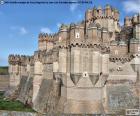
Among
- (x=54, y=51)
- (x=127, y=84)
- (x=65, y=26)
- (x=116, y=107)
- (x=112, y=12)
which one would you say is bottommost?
(x=116, y=107)

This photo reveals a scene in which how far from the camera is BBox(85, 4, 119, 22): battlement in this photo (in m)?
52.3

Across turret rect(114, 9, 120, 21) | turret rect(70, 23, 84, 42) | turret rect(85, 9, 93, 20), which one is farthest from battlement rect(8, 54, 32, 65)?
turret rect(70, 23, 84, 42)

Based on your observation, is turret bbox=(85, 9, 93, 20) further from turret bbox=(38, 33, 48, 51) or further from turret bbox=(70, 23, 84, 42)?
turret bbox=(70, 23, 84, 42)

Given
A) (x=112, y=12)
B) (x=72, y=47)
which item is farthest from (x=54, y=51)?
(x=112, y=12)

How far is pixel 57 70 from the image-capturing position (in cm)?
3803

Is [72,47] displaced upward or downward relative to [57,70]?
upward

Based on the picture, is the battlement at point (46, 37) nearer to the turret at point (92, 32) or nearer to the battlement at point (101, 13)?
the battlement at point (101, 13)

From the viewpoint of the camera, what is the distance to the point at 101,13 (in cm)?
5234

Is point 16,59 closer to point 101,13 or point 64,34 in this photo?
point 101,13

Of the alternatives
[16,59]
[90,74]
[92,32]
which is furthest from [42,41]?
[90,74]

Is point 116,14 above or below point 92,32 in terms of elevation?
above

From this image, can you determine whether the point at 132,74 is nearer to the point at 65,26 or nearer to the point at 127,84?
the point at 127,84

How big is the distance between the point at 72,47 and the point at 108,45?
485cm

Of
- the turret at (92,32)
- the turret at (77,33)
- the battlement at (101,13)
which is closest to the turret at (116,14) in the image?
the battlement at (101,13)
